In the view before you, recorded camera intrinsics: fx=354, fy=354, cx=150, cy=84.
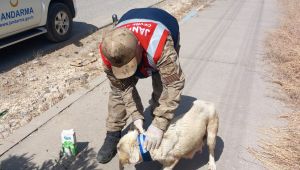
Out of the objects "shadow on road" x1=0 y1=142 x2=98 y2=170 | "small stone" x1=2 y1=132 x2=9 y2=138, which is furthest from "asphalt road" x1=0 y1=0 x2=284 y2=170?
"small stone" x1=2 y1=132 x2=9 y2=138

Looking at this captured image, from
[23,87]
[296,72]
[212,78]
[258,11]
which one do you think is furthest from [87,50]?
[258,11]

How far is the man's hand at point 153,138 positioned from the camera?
2836 millimetres

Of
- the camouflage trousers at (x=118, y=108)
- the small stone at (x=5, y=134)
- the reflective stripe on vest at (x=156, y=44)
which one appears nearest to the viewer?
the reflective stripe on vest at (x=156, y=44)

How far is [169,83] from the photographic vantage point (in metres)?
2.87

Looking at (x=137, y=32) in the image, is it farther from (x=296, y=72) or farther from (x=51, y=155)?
(x=296, y=72)

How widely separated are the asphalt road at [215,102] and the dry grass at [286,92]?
153 millimetres

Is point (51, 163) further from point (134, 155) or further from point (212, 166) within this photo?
point (212, 166)

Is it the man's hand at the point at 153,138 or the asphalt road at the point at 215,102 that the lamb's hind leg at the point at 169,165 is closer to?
the man's hand at the point at 153,138

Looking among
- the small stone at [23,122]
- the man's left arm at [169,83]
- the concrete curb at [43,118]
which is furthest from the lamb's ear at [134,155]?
the small stone at [23,122]

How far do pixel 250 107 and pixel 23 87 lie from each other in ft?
10.8

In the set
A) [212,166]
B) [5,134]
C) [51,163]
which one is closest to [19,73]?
[5,134]

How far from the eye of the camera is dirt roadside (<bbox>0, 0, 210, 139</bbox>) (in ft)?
15.0

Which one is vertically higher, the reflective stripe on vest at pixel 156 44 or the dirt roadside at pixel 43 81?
the reflective stripe on vest at pixel 156 44

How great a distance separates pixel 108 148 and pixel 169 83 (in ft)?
3.81
